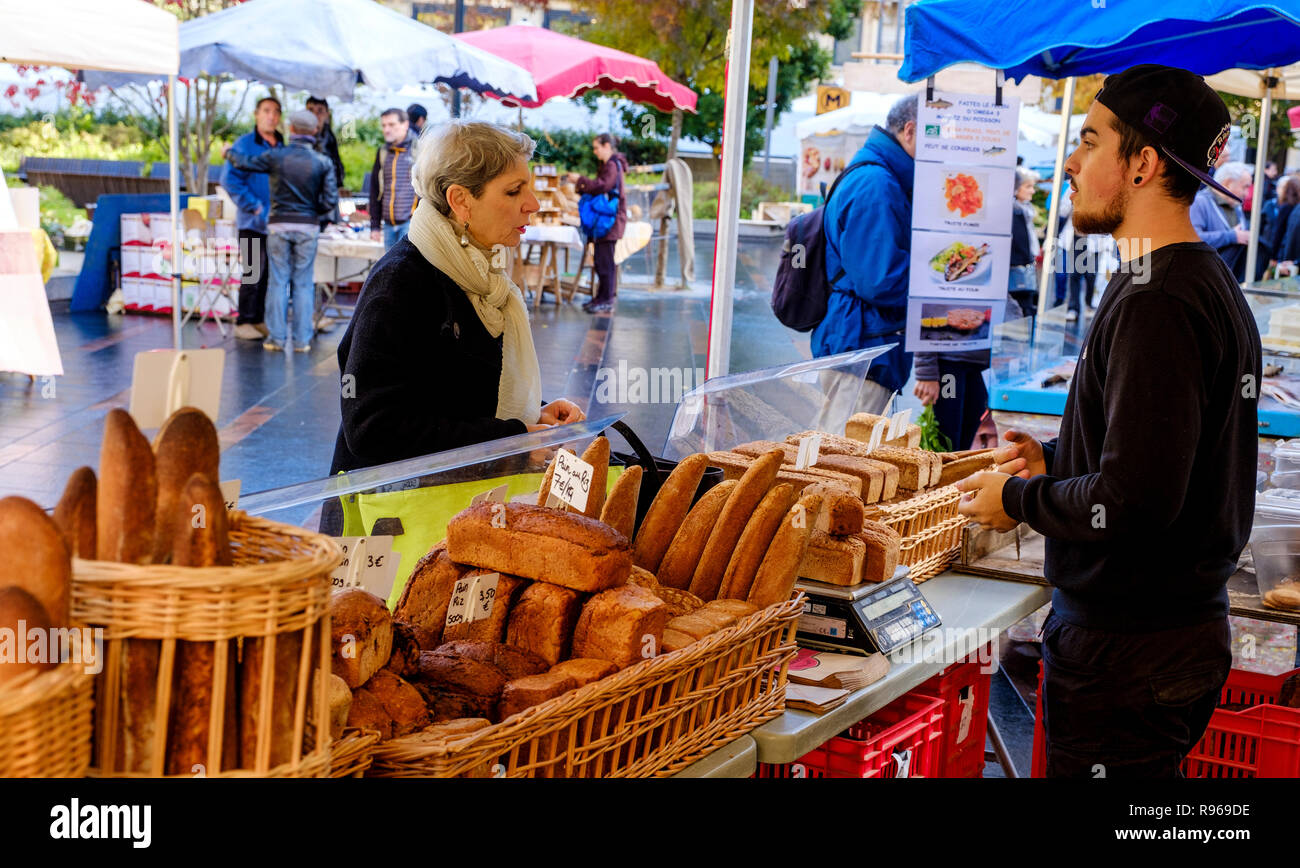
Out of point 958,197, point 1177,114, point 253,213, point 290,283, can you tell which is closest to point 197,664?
point 1177,114

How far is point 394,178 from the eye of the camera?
1239 cm

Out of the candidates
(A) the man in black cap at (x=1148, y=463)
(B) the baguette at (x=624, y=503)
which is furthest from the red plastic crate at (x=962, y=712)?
(B) the baguette at (x=624, y=503)

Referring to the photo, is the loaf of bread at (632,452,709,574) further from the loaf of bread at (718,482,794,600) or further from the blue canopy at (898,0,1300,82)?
the blue canopy at (898,0,1300,82)

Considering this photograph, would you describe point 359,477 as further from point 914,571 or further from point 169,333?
point 169,333

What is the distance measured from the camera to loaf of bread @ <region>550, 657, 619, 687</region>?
1953 mm

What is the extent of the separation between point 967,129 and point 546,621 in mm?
4444

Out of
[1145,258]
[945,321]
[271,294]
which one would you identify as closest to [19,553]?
[1145,258]

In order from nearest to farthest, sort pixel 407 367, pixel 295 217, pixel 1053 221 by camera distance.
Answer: pixel 407 367
pixel 1053 221
pixel 295 217

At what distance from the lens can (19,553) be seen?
45.1 inches

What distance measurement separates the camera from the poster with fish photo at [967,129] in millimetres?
5664

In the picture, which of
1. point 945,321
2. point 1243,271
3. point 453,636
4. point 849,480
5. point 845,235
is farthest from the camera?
point 1243,271

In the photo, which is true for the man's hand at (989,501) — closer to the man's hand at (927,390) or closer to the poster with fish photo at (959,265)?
the poster with fish photo at (959,265)

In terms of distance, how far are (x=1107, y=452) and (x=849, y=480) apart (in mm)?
1052

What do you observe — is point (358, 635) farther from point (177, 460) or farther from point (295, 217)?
point (295, 217)
